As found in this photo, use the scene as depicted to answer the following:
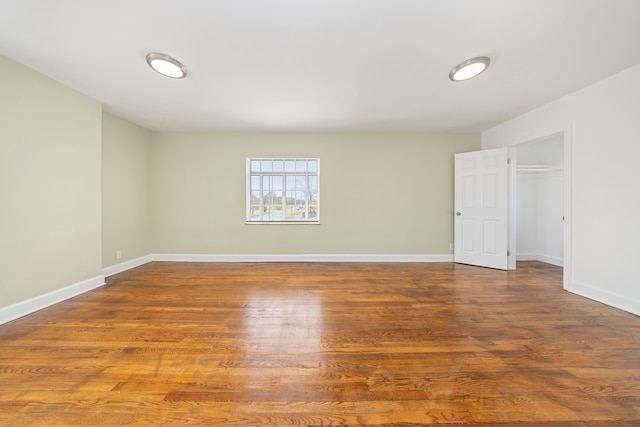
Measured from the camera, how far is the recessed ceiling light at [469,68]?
90.4 inches

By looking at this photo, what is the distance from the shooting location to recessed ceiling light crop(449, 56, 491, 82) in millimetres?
2297

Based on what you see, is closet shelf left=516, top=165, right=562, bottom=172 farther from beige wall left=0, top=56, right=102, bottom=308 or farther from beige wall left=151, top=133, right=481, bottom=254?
beige wall left=0, top=56, right=102, bottom=308

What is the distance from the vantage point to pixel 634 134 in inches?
99.0

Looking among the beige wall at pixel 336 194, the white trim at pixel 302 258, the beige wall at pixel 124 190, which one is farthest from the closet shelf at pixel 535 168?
the beige wall at pixel 124 190

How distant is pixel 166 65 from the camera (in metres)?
2.37

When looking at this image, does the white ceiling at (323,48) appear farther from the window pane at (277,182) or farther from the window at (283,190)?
the window pane at (277,182)

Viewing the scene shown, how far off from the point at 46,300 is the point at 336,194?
161 inches

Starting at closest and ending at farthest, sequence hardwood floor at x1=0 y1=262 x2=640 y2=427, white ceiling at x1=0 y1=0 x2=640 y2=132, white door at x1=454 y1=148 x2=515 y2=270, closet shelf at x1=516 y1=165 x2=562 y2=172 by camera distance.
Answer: hardwood floor at x1=0 y1=262 x2=640 y2=427 < white ceiling at x1=0 y1=0 x2=640 y2=132 < white door at x1=454 y1=148 x2=515 y2=270 < closet shelf at x1=516 y1=165 x2=562 y2=172

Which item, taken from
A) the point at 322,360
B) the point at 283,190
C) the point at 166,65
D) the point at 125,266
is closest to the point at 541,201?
the point at 283,190

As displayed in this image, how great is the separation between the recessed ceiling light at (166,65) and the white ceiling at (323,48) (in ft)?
0.25

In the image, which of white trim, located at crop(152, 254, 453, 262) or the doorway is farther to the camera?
white trim, located at crop(152, 254, 453, 262)

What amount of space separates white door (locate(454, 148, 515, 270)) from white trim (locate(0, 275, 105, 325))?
5.73 meters

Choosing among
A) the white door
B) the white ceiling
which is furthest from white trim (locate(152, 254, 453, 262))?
the white ceiling

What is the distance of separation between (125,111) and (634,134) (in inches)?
246
